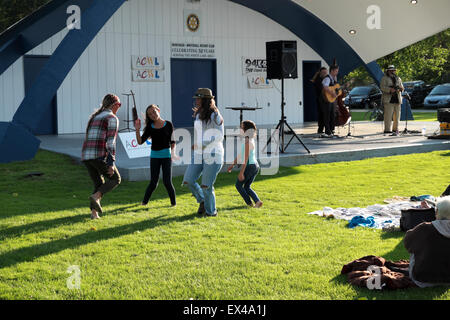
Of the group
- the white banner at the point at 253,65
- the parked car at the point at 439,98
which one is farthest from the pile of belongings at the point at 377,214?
the parked car at the point at 439,98

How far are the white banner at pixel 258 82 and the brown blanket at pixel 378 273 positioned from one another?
743 inches

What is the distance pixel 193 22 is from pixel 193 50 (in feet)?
3.28

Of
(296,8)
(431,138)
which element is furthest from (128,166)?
(296,8)

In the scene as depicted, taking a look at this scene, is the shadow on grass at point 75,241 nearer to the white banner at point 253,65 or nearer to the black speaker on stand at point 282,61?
the black speaker on stand at point 282,61

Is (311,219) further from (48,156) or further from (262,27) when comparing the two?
(262,27)

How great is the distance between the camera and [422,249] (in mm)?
4859

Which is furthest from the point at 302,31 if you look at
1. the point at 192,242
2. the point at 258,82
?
the point at 192,242

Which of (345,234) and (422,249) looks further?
(345,234)

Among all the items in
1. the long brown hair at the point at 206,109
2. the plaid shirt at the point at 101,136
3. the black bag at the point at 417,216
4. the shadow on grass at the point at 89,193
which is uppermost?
the long brown hair at the point at 206,109

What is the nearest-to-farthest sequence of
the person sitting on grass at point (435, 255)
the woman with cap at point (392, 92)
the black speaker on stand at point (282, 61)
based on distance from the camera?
the person sitting on grass at point (435, 255) < the black speaker on stand at point (282, 61) < the woman with cap at point (392, 92)

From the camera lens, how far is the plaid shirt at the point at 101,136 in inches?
301

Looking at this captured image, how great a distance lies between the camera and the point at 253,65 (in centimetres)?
2388

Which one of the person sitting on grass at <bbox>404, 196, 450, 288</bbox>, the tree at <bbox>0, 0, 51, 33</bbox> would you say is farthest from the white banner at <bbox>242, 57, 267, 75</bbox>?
the person sitting on grass at <bbox>404, 196, 450, 288</bbox>

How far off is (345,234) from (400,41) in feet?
55.7
